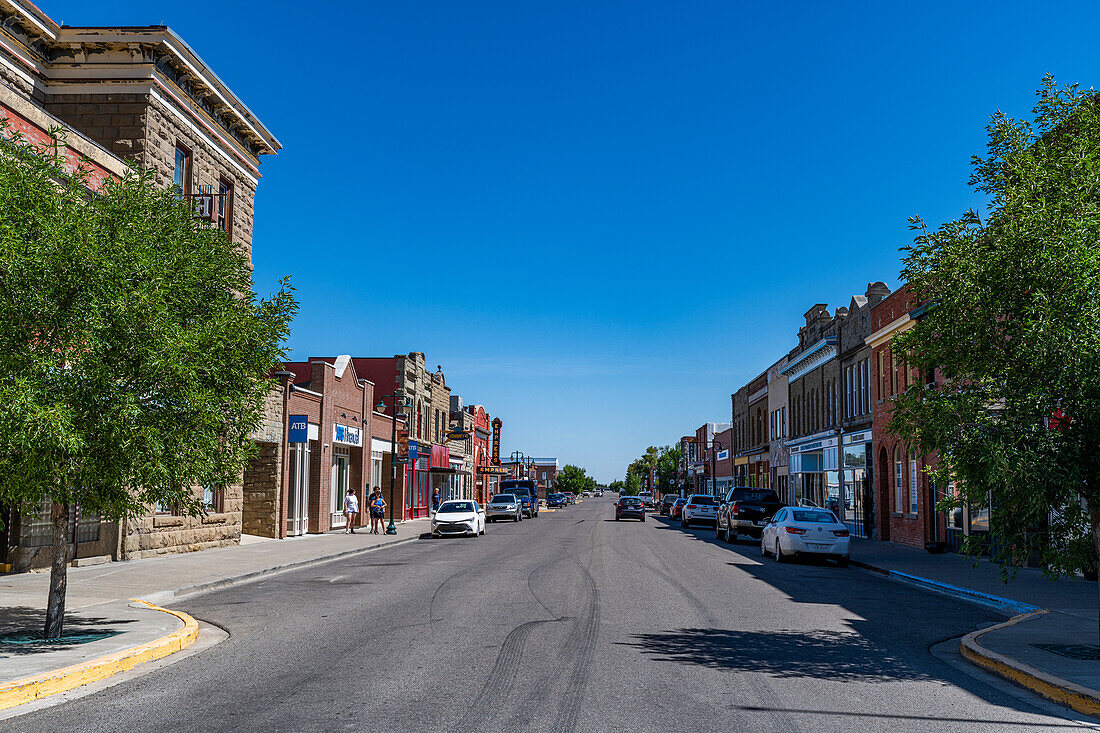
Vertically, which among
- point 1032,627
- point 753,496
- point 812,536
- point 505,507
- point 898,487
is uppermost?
point 898,487

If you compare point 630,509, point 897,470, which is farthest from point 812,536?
point 630,509

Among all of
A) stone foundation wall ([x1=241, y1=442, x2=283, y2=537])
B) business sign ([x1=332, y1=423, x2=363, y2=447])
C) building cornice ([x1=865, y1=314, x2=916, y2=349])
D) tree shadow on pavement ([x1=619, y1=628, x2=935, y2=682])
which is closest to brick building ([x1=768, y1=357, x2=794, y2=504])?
building cornice ([x1=865, y1=314, x2=916, y2=349])

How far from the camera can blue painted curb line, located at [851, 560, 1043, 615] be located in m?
14.5

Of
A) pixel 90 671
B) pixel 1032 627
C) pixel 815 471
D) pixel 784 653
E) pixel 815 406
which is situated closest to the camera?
pixel 90 671

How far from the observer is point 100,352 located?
9.53m

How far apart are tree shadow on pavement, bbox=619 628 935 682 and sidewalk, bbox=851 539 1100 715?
1.00 metres

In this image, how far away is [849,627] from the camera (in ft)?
40.6

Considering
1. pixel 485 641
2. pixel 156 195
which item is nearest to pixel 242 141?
pixel 156 195

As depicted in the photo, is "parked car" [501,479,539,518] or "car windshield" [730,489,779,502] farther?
"parked car" [501,479,539,518]

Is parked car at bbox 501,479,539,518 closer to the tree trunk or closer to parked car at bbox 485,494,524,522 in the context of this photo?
parked car at bbox 485,494,524,522

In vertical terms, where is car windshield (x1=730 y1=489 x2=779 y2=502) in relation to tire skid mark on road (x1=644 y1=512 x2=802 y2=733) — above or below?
above

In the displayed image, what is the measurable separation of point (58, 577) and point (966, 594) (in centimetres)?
1469

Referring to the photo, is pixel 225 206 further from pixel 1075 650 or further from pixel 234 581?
pixel 1075 650

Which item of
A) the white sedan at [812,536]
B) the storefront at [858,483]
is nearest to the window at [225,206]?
the white sedan at [812,536]
